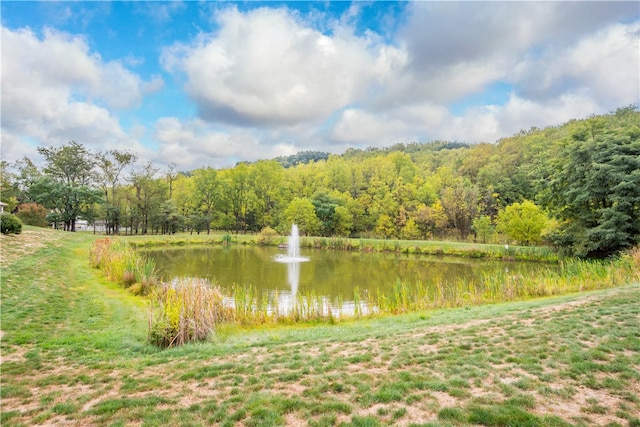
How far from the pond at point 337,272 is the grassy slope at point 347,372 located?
4.88 metres

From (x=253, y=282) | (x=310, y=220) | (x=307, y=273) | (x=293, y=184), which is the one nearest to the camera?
(x=253, y=282)

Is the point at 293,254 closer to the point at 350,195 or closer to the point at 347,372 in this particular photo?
the point at 350,195

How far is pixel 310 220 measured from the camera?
3931 cm

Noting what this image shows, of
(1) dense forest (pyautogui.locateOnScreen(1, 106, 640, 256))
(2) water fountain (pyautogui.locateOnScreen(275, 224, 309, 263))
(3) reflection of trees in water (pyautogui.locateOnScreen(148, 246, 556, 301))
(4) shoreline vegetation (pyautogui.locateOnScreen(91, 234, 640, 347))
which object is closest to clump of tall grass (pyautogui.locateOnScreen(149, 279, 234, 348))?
(4) shoreline vegetation (pyautogui.locateOnScreen(91, 234, 640, 347))

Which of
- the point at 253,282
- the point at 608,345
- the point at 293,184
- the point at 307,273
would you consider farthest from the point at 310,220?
the point at 608,345

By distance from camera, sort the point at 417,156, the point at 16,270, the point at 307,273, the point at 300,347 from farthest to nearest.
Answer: the point at 417,156
the point at 307,273
the point at 16,270
the point at 300,347

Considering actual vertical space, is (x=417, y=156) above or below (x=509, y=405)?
above

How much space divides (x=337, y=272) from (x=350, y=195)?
27.4m

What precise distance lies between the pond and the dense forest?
602 cm

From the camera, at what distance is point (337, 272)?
1936 cm

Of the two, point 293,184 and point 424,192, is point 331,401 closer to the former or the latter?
point 424,192

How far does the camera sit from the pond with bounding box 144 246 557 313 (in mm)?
13723

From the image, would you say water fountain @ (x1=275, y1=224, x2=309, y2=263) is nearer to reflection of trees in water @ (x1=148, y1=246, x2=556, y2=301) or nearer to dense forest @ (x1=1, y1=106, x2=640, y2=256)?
reflection of trees in water @ (x1=148, y1=246, x2=556, y2=301)

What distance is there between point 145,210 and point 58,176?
11318 millimetres
